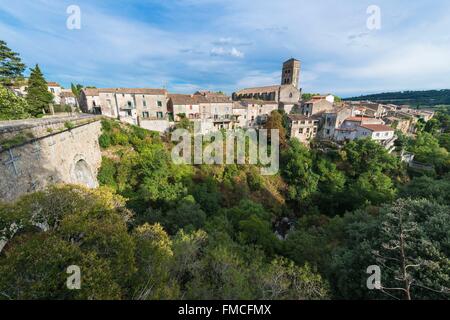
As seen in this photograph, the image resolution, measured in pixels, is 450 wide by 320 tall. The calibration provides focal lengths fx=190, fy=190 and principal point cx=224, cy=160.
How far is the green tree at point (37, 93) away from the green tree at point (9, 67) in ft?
6.85

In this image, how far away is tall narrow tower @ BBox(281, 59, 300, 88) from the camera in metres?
49.9

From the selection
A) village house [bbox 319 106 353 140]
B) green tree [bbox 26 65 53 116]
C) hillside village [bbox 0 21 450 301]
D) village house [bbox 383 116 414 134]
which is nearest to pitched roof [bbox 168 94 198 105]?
hillside village [bbox 0 21 450 301]

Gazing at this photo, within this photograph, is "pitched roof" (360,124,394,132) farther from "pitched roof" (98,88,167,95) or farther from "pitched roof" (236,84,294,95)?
"pitched roof" (98,88,167,95)

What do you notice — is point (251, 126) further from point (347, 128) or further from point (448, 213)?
point (448, 213)

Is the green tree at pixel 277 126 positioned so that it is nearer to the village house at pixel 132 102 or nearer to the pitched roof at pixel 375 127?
the pitched roof at pixel 375 127

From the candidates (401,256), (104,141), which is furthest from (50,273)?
(104,141)

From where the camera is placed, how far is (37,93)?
2558cm

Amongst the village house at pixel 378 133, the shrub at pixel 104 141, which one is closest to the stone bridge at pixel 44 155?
the shrub at pixel 104 141

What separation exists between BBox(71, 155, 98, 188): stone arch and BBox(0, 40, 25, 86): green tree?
16583mm

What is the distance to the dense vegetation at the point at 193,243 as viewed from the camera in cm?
521

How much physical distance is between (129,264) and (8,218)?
446 centimetres

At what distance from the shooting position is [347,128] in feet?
106

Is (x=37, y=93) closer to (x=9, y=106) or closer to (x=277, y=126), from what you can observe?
(x=9, y=106)
